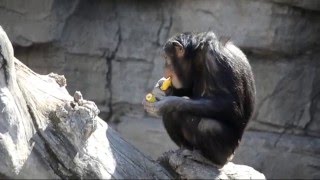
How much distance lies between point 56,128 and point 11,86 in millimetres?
394

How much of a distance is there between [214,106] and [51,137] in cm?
127

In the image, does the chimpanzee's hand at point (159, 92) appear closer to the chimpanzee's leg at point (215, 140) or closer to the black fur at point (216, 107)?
the black fur at point (216, 107)

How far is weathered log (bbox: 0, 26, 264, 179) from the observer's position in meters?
4.33

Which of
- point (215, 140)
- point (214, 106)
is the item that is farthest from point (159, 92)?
point (215, 140)

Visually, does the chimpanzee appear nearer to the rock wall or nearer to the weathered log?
the weathered log

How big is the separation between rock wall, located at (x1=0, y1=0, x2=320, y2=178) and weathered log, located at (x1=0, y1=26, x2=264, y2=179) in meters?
3.25

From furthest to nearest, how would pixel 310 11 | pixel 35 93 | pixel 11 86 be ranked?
1. pixel 310 11
2. pixel 35 93
3. pixel 11 86

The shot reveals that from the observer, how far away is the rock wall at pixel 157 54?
786cm

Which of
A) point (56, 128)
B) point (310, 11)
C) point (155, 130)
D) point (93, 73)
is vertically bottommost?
point (155, 130)

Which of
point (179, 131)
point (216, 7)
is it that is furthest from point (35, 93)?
point (216, 7)

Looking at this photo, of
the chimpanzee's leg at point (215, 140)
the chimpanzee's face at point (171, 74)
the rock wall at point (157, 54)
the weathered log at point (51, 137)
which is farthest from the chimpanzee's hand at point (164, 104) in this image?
the rock wall at point (157, 54)

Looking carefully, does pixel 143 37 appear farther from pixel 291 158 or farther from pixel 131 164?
pixel 131 164

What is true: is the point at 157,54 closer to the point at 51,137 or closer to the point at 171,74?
the point at 171,74

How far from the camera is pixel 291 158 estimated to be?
26.5ft
